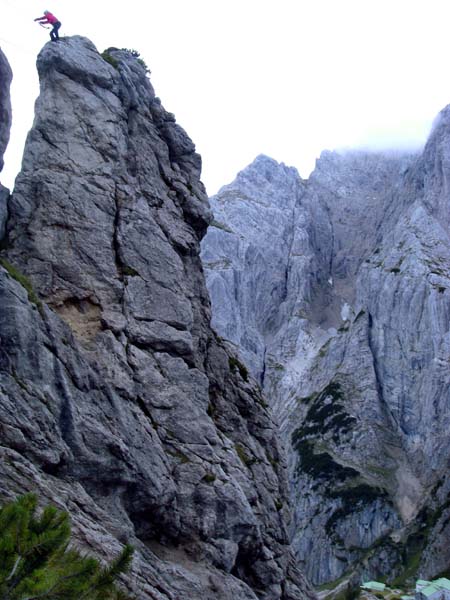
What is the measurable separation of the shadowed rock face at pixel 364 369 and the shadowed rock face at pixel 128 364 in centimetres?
9177

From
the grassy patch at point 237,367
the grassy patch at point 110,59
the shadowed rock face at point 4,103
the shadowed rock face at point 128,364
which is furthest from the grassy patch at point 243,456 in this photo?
the grassy patch at point 110,59

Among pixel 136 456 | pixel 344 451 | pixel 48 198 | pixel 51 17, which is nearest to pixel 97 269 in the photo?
pixel 48 198

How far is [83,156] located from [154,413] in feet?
41.4

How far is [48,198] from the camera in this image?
96.4 feet

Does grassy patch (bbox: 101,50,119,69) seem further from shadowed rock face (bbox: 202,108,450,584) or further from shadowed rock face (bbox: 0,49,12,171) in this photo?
shadowed rock face (bbox: 202,108,450,584)

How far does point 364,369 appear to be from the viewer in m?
154

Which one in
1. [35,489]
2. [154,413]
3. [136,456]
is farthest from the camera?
[154,413]

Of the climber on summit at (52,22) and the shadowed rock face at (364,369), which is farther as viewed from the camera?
the shadowed rock face at (364,369)

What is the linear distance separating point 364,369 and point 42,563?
481 ft

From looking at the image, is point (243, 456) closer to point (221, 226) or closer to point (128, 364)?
point (128, 364)

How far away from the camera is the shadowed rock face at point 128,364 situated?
2220 centimetres

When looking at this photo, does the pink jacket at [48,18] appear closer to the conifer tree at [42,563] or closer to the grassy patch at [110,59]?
the grassy patch at [110,59]

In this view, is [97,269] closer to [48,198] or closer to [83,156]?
[48,198]

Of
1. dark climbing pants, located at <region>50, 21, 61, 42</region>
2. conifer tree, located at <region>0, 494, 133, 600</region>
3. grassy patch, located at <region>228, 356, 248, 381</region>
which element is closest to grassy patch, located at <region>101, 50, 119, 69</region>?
dark climbing pants, located at <region>50, 21, 61, 42</region>
